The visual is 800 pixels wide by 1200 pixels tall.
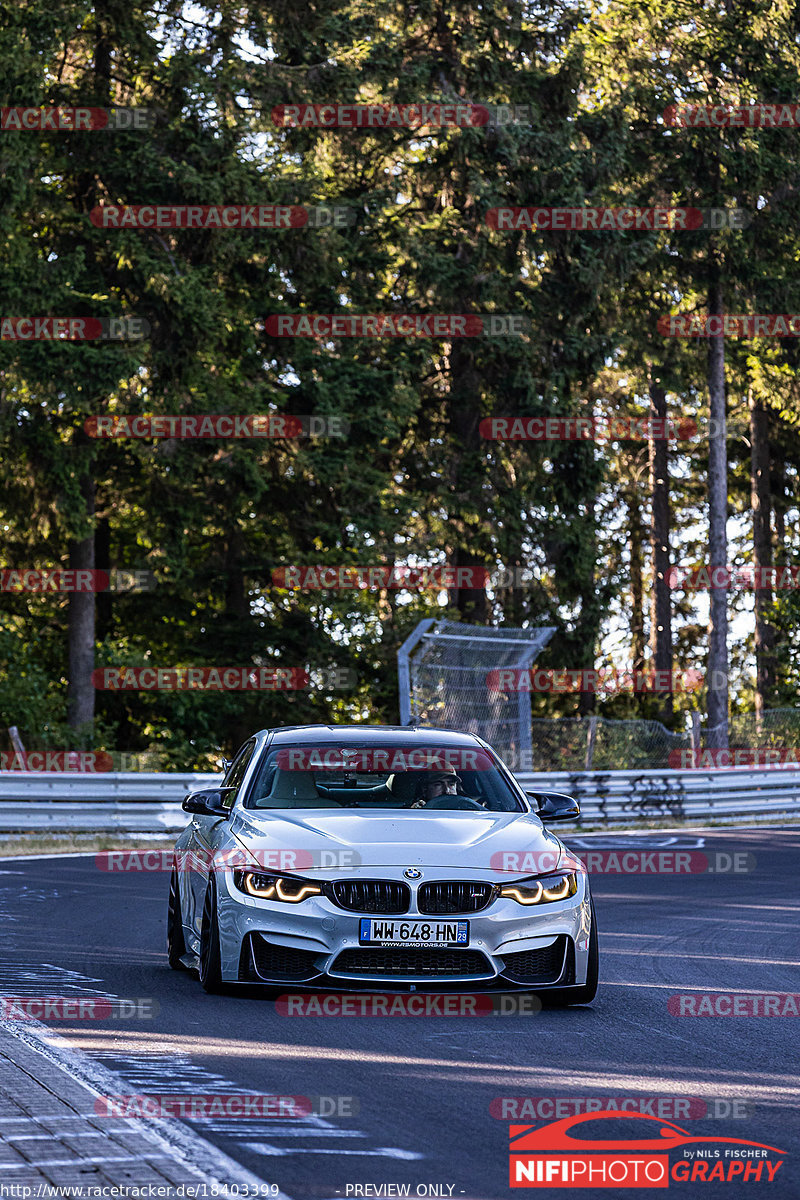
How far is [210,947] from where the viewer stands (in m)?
8.80

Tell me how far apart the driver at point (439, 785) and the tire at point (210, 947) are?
4.53 ft

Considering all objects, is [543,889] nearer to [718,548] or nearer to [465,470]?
[718,548]

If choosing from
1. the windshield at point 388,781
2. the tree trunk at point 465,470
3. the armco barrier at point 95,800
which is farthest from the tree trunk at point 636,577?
the windshield at point 388,781

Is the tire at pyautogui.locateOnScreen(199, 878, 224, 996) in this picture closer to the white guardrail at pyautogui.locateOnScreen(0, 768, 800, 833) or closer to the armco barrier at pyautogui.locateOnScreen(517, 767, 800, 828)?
the white guardrail at pyautogui.locateOnScreen(0, 768, 800, 833)

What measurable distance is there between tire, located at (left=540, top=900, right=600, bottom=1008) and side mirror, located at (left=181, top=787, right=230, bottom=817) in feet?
6.69

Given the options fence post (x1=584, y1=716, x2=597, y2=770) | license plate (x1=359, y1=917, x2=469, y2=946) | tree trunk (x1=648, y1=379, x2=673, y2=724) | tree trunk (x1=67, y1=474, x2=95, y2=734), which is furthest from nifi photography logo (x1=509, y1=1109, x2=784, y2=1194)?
tree trunk (x1=648, y1=379, x2=673, y2=724)

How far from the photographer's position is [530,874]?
8.62 metres

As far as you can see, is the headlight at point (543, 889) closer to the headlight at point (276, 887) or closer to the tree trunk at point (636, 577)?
the headlight at point (276, 887)

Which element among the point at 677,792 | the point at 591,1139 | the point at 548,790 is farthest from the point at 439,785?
the point at 677,792

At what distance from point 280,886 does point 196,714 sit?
86.9ft

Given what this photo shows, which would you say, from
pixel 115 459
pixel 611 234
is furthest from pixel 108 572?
pixel 611 234

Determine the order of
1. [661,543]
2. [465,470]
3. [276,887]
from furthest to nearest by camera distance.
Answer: [661,543] < [465,470] < [276,887]

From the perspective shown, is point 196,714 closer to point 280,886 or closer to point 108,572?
point 108,572

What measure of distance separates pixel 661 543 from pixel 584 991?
4536 cm
